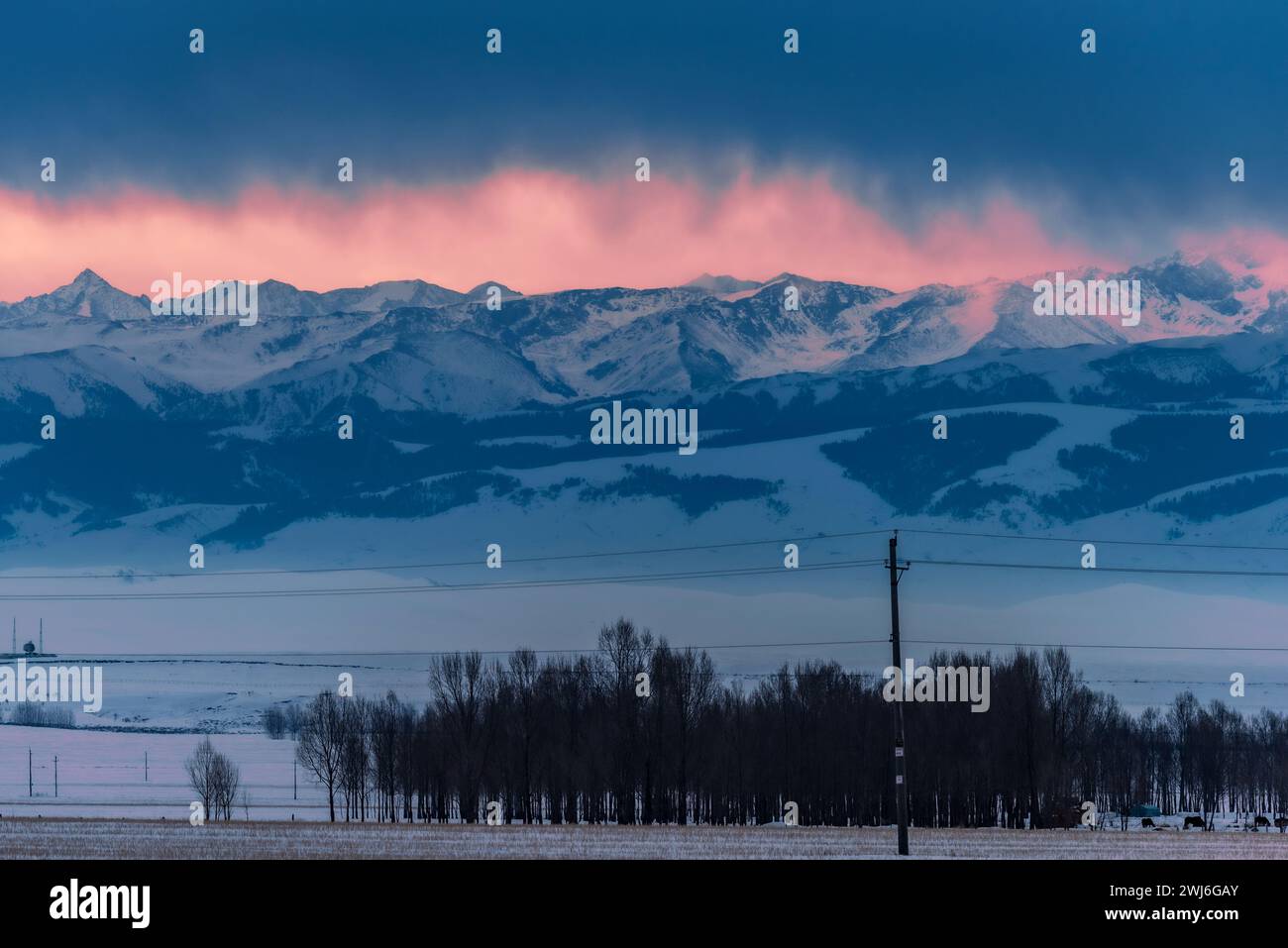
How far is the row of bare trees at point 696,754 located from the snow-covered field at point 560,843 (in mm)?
68351

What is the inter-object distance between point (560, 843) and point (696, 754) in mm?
93999

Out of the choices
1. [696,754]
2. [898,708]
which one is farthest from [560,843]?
[696,754]

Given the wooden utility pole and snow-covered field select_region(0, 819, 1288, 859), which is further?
snow-covered field select_region(0, 819, 1288, 859)

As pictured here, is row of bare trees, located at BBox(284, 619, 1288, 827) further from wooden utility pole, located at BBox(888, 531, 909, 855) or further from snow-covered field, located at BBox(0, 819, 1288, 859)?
wooden utility pole, located at BBox(888, 531, 909, 855)

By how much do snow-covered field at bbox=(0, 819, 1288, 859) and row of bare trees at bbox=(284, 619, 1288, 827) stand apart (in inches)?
2691

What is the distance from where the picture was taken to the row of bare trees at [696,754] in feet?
511

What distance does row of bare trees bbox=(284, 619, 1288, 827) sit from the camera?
15588 centimetres

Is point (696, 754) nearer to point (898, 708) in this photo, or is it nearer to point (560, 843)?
point (560, 843)

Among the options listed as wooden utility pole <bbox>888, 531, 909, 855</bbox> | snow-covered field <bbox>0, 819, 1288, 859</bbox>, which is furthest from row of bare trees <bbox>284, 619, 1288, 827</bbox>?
wooden utility pole <bbox>888, 531, 909, 855</bbox>

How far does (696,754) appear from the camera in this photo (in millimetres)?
163625

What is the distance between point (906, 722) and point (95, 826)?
3816 inches

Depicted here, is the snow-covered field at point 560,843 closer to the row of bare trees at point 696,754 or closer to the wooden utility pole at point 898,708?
the wooden utility pole at point 898,708

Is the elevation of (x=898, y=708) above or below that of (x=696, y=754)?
above

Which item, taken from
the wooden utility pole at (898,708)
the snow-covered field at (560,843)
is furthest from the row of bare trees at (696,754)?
the wooden utility pole at (898,708)
